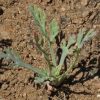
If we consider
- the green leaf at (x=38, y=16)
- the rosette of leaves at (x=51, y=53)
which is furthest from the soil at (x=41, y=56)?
the green leaf at (x=38, y=16)

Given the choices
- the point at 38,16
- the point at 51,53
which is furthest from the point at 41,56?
the point at 38,16

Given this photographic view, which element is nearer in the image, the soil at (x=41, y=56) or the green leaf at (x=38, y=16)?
the green leaf at (x=38, y=16)

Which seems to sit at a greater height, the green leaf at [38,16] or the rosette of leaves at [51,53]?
the green leaf at [38,16]

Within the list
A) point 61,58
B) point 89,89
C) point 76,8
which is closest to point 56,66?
point 61,58

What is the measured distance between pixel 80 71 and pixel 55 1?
504 mm

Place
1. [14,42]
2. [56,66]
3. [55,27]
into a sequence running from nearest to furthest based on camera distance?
[55,27] < [56,66] < [14,42]

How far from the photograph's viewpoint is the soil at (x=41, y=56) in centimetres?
198

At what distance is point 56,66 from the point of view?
6.48ft

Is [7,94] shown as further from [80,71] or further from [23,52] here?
[80,71]

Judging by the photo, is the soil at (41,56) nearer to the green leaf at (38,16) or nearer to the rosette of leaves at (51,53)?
the rosette of leaves at (51,53)

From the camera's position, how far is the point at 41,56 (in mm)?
2080

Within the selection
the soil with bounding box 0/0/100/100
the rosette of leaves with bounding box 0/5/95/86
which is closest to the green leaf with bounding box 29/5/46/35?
the rosette of leaves with bounding box 0/5/95/86

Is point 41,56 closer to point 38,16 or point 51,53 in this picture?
point 51,53

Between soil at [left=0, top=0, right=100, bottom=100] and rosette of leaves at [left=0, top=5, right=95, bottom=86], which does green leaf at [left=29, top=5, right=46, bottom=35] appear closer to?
rosette of leaves at [left=0, top=5, right=95, bottom=86]
